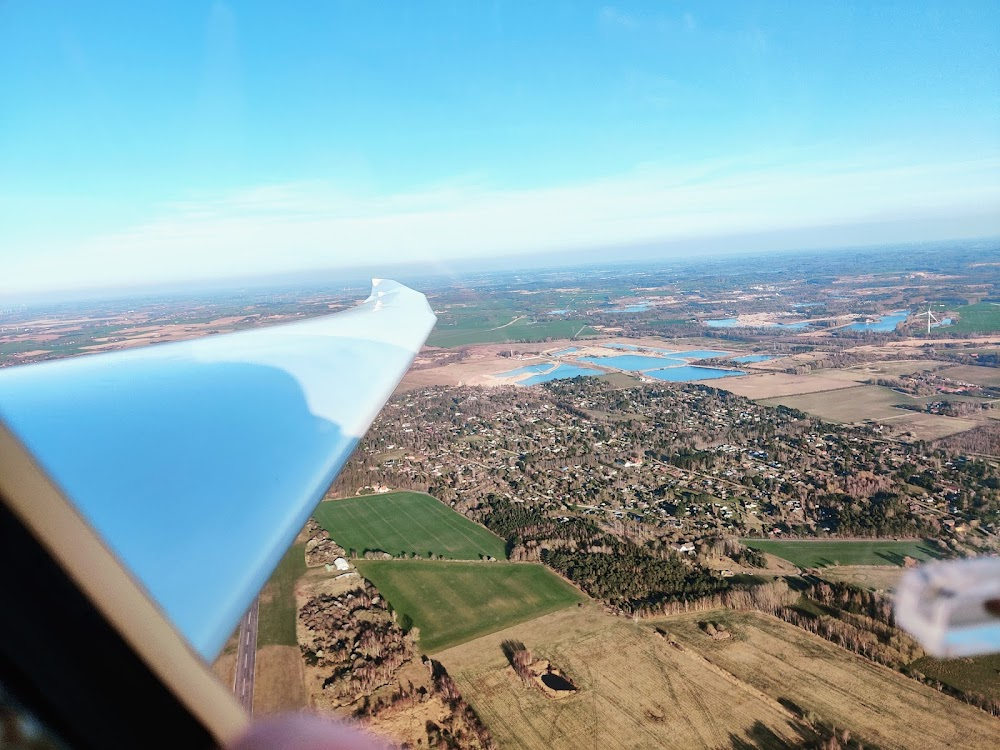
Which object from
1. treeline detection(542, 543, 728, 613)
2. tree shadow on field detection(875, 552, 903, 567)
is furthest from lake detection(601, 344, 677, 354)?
treeline detection(542, 543, 728, 613)

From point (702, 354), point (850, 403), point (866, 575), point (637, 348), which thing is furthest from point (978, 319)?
point (866, 575)

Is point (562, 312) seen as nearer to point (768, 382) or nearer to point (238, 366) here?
point (768, 382)

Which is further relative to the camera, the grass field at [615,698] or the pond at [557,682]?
the pond at [557,682]

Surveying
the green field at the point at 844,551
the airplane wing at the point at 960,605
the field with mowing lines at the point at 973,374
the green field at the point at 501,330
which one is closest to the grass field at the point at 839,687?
the green field at the point at 844,551

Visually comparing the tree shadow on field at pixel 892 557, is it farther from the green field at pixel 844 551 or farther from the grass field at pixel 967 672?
the grass field at pixel 967 672

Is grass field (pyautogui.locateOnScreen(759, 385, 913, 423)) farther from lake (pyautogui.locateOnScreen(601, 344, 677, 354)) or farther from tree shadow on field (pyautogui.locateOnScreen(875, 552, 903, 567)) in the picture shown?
lake (pyautogui.locateOnScreen(601, 344, 677, 354))
